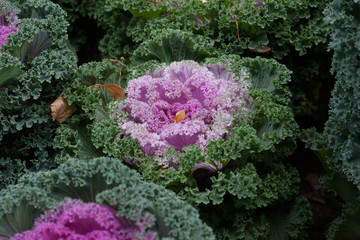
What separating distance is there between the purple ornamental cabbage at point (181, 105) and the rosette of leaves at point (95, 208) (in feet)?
2.41

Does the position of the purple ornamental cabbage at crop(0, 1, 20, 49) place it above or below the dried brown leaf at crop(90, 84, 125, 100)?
above

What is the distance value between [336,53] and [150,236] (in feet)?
5.86

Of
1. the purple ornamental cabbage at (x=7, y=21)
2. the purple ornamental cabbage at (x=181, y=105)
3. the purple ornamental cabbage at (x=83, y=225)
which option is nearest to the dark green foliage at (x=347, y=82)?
the purple ornamental cabbage at (x=181, y=105)

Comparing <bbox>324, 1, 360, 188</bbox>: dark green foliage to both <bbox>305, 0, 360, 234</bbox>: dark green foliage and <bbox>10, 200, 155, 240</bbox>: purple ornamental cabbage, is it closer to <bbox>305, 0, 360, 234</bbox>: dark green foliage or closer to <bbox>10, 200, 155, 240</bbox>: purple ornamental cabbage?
<bbox>305, 0, 360, 234</bbox>: dark green foliage

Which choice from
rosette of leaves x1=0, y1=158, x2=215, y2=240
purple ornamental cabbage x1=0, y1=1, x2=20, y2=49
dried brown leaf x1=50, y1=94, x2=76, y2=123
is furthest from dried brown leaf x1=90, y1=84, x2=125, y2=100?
rosette of leaves x1=0, y1=158, x2=215, y2=240

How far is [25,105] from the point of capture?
3.52 meters

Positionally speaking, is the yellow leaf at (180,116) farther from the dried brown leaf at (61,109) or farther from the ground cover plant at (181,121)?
the dried brown leaf at (61,109)

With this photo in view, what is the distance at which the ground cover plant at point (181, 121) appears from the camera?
2496mm

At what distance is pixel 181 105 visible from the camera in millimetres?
3398

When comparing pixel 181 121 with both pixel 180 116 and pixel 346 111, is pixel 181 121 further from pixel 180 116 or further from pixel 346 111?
pixel 346 111

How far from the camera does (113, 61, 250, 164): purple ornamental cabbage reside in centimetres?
318

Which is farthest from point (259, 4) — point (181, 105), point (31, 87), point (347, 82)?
point (31, 87)

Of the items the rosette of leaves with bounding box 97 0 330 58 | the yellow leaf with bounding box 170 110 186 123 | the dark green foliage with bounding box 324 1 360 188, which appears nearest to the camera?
the dark green foliage with bounding box 324 1 360 188

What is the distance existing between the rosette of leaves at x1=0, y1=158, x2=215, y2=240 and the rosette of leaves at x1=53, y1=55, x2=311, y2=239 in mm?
624
